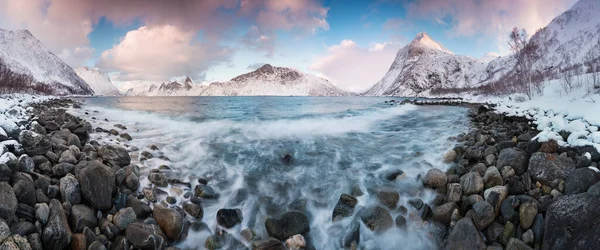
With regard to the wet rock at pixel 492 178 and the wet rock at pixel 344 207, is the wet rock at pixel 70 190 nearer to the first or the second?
the wet rock at pixel 344 207

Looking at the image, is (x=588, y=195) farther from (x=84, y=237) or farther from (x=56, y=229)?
(x=56, y=229)

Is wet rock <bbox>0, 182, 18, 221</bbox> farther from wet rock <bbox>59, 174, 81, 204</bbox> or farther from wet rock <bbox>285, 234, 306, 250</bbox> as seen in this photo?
wet rock <bbox>285, 234, 306, 250</bbox>

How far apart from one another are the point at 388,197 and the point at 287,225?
8.87 feet

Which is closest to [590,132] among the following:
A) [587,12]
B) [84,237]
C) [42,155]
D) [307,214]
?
[307,214]

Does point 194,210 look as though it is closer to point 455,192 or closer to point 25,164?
point 25,164

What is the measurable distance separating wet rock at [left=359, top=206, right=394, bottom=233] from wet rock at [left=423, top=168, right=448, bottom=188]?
5.65 feet

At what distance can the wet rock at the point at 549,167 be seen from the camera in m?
6.02

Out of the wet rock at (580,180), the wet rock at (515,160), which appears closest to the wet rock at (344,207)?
the wet rock at (515,160)

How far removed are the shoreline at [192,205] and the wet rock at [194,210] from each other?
0.02m

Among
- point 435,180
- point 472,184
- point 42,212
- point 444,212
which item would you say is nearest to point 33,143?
point 42,212

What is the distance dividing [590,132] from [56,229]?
11949mm

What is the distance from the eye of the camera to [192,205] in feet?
21.1

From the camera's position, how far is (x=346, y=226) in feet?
20.5

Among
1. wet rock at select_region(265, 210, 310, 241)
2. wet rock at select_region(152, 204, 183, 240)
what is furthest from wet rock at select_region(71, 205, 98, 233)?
wet rock at select_region(265, 210, 310, 241)
